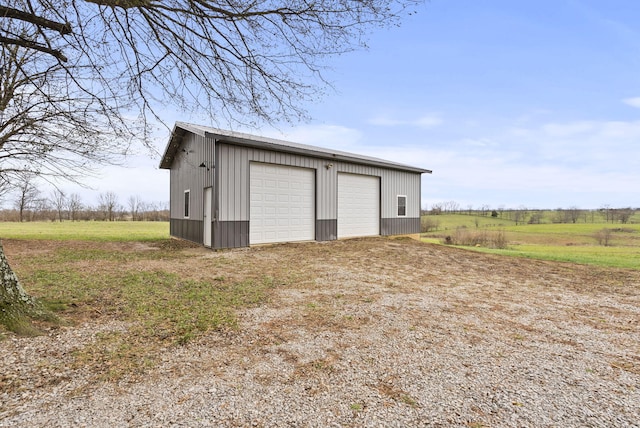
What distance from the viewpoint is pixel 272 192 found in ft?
34.7

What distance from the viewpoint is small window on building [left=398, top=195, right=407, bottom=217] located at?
48.7ft

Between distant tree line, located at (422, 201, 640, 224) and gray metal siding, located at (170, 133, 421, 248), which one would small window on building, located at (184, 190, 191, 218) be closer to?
gray metal siding, located at (170, 133, 421, 248)

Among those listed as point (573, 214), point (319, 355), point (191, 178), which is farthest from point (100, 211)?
point (573, 214)

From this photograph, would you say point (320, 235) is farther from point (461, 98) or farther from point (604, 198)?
point (604, 198)

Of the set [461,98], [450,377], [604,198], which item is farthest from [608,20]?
[604,198]

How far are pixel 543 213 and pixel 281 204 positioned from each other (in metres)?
47.9

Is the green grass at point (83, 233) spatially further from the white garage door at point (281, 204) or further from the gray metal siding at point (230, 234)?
the white garage door at point (281, 204)

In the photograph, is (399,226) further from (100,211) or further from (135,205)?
(135,205)

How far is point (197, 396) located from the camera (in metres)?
2.05

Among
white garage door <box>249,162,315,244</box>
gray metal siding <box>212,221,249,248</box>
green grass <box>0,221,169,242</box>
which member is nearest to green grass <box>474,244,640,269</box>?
white garage door <box>249,162,315,244</box>

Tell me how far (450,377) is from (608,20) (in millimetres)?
11014

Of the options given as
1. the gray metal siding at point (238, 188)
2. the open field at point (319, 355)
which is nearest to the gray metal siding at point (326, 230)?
the gray metal siding at point (238, 188)

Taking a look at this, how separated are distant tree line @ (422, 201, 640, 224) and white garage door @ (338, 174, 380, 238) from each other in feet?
89.9

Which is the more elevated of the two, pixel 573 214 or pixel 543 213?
pixel 543 213
